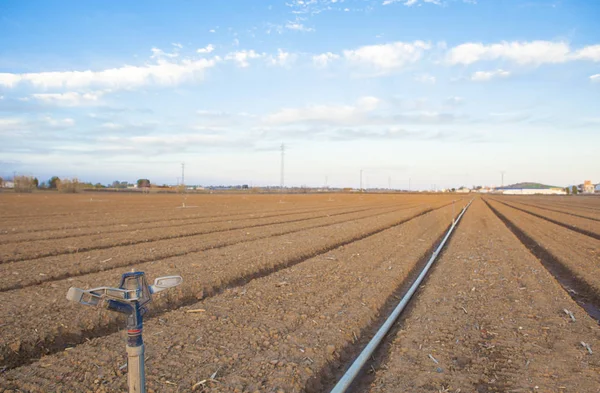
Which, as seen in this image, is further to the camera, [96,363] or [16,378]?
[96,363]

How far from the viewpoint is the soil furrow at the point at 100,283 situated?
20.8 ft

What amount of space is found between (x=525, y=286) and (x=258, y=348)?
727cm

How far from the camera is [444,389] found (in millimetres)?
4988

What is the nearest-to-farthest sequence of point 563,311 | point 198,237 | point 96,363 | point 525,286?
point 96,363 → point 563,311 → point 525,286 → point 198,237

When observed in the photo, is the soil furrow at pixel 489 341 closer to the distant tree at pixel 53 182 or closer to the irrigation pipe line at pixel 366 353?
the irrigation pipe line at pixel 366 353

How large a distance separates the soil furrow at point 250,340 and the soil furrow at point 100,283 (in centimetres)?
66

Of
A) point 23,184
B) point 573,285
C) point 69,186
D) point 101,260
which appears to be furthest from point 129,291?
point 23,184

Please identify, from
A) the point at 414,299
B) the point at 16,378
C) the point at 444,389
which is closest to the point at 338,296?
the point at 414,299

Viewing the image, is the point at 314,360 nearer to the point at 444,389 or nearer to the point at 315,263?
the point at 444,389

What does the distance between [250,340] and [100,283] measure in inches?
194

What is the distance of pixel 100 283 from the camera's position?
950 cm

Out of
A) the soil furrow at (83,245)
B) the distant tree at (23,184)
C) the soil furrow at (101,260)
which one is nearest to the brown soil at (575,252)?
Answer: the soil furrow at (101,260)

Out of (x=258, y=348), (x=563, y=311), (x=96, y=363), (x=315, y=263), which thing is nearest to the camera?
(x=96, y=363)

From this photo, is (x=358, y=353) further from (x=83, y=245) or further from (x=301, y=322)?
(x=83, y=245)
